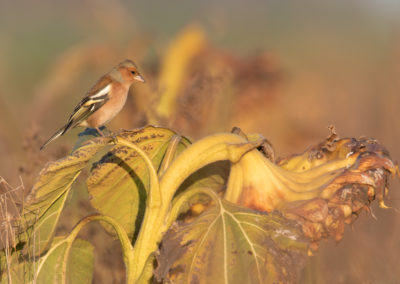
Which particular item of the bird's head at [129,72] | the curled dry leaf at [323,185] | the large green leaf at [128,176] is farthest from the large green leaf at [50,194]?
the bird's head at [129,72]

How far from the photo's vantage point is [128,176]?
74.5 inches

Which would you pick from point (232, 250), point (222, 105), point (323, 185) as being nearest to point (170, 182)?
point (232, 250)

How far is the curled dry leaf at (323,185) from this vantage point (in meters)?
1.63

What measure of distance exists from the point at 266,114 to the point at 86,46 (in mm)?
1979

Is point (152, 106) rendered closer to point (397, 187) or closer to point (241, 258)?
point (241, 258)

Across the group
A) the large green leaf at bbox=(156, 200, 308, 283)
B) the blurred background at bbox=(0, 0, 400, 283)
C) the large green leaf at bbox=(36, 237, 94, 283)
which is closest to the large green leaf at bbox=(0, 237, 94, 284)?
the large green leaf at bbox=(36, 237, 94, 283)

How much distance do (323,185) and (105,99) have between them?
Answer: 1.89 metres

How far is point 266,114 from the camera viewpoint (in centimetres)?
492

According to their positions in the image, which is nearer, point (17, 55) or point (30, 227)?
point (30, 227)

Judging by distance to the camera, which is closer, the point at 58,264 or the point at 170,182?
the point at 170,182

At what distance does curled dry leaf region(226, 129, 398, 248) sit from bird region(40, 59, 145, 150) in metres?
1.54

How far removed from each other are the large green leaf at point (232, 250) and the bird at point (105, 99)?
5.32 feet

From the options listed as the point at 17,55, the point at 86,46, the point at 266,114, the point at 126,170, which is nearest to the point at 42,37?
the point at 17,55

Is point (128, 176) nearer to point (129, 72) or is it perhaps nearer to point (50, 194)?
point (50, 194)
